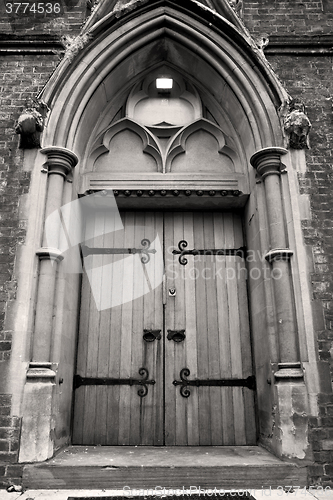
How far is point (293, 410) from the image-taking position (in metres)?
3.46

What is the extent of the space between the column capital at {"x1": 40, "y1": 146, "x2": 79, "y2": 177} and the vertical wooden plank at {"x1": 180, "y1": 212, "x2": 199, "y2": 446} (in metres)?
1.42

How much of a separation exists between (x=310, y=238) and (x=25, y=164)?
2.85 metres

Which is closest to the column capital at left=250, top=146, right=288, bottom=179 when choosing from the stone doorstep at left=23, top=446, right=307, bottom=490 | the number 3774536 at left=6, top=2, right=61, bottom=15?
the stone doorstep at left=23, top=446, right=307, bottom=490

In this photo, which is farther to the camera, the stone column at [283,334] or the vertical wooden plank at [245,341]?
the vertical wooden plank at [245,341]

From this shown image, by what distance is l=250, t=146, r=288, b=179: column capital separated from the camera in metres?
4.18

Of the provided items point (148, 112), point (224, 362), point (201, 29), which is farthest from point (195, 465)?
point (201, 29)

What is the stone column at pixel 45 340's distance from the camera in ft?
11.1

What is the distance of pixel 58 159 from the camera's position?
416 centimetres

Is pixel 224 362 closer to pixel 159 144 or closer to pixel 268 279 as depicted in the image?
pixel 268 279

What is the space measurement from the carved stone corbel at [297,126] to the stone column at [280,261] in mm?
160

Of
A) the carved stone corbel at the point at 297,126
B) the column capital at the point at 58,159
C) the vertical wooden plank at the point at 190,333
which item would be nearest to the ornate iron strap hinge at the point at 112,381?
the vertical wooden plank at the point at 190,333

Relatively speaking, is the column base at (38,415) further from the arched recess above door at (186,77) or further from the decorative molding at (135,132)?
the decorative molding at (135,132)

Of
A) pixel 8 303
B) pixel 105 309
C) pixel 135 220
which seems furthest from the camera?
pixel 135 220

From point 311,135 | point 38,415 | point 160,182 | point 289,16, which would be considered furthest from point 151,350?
point 289,16
